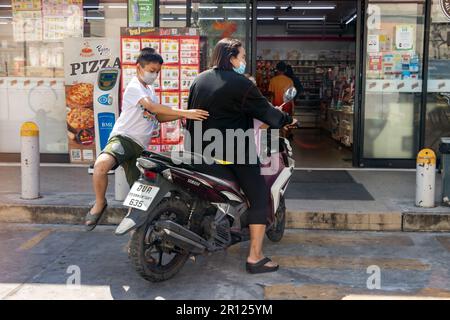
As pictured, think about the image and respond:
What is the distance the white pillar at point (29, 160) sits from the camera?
6742 millimetres

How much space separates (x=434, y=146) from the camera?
9.27 meters

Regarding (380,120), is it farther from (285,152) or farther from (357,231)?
(285,152)

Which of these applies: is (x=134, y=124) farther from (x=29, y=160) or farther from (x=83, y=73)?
(x=83, y=73)

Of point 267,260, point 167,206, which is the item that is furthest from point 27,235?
point 267,260

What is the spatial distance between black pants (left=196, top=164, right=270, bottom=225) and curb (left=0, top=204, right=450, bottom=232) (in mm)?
1676

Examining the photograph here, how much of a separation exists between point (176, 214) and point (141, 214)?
395 millimetres

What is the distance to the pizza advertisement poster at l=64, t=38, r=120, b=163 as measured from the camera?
9.02 metres

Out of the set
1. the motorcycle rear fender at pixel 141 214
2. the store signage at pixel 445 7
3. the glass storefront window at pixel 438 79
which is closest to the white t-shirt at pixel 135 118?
the motorcycle rear fender at pixel 141 214

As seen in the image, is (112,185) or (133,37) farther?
(133,37)

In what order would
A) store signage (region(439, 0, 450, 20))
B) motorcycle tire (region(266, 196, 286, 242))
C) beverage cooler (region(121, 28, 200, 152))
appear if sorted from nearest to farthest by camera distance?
1. motorcycle tire (region(266, 196, 286, 242))
2. beverage cooler (region(121, 28, 200, 152))
3. store signage (region(439, 0, 450, 20))

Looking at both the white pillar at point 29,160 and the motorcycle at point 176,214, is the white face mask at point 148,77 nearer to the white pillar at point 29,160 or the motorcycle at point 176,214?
the motorcycle at point 176,214

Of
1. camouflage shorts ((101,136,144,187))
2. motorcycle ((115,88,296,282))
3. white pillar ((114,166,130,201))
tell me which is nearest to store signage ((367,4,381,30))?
white pillar ((114,166,130,201))

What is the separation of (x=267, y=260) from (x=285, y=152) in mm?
1106

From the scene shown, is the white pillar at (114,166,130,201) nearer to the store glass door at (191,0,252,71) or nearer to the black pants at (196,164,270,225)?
the black pants at (196,164,270,225)
